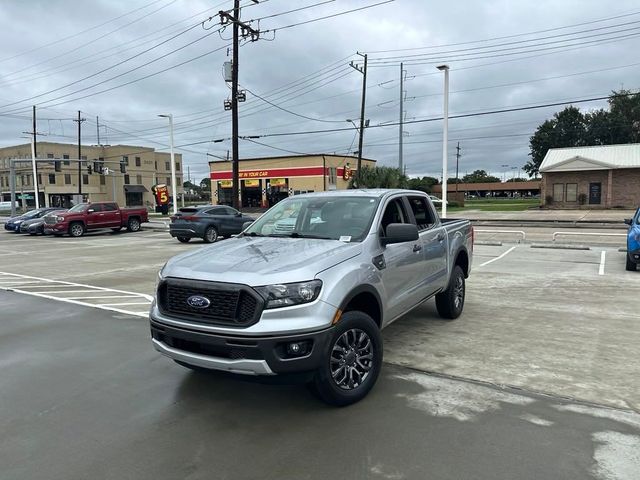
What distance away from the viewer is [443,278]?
6.34m

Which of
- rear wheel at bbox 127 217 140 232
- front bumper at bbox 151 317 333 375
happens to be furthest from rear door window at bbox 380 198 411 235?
rear wheel at bbox 127 217 140 232

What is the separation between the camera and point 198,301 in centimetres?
380

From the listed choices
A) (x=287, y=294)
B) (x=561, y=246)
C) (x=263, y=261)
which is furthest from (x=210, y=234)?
(x=287, y=294)

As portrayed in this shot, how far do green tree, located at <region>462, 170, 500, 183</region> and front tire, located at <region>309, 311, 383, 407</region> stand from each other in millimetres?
137536

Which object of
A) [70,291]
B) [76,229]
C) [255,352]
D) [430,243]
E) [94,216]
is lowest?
[70,291]

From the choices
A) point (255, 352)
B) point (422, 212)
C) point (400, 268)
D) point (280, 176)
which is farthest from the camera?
point (280, 176)

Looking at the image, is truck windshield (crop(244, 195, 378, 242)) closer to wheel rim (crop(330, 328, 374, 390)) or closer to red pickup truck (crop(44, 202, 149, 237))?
wheel rim (crop(330, 328, 374, 390))

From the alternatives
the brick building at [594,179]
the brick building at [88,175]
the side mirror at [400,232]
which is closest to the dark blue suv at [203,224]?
the side mirror at [400,232]

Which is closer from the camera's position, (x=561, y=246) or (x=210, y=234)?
(x=561, y=246)

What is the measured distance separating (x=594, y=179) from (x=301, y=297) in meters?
47.5

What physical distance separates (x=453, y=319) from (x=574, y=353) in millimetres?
1782

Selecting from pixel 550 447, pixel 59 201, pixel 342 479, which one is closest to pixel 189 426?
pixel 342 479

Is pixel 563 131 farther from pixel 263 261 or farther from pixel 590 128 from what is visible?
pixel 263 261

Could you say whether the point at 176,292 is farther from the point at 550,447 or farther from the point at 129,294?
the point at 129,294
